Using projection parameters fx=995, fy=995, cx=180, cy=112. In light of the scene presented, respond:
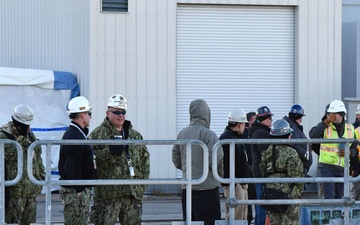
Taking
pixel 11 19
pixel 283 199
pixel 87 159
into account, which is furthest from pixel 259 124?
pixel 11 19

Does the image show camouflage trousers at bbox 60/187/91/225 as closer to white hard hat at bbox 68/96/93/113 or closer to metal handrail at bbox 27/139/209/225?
metal handrail at bbox 27/139/209/225

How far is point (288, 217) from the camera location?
1148 cm

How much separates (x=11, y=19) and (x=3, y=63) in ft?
3.51

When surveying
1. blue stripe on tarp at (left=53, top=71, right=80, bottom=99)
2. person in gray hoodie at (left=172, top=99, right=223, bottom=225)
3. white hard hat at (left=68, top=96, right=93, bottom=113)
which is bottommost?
person in gray hoodie at (left=172, top=99, right=223, bottom=225)

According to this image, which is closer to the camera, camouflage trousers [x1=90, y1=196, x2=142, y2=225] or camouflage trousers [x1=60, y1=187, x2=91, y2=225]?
camouflage trousers [x1=60, y1=187, x2=91, y2=225]

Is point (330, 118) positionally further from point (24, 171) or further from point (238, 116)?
point (24, 171)

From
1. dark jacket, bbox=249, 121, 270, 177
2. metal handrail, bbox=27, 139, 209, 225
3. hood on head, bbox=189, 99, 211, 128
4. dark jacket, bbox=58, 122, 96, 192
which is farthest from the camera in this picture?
dark jacket, bbox=249, 121, 270, 177

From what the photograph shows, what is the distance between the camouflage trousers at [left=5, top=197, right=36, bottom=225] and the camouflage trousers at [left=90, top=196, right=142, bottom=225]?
0.74 m

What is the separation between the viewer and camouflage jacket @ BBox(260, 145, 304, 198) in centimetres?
1130

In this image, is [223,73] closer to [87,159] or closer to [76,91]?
[76,91]

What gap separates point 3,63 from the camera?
74.9ft

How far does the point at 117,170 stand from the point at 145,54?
8865 millimetres

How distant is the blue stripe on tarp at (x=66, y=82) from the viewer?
19.7 m

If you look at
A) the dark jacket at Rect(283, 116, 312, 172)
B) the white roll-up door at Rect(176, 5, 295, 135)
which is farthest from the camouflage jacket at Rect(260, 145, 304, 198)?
the white roll-up door at Rect(176, 5, 295, 135)
